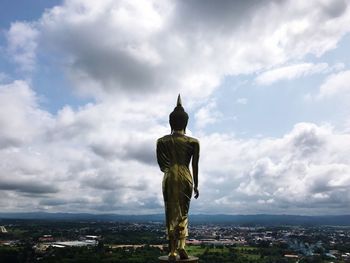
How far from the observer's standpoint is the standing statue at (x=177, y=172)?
8.43m

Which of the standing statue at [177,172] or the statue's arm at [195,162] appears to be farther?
the statue's arm at [195,162]

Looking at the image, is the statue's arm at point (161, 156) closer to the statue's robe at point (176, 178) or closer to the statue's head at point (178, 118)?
the statue's robe at point (176, 178)

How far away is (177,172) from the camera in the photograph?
8625 mm

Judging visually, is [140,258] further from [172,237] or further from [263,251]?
[172,237]

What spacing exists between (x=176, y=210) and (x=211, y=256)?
234 feet

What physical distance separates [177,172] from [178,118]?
3.16 feet

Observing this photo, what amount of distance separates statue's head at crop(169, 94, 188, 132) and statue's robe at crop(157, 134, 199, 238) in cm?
19

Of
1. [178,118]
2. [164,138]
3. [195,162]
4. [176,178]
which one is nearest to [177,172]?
[176,178]

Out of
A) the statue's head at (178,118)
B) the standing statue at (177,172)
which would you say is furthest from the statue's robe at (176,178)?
the statue's head at (178,118)

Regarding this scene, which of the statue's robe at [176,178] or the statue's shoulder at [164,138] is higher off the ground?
the statue's shoulder at [164,138]

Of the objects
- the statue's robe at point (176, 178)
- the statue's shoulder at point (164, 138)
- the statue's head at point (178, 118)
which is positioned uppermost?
the statue's head at point (178, 118)

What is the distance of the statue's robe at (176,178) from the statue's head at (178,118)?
7.6 inches

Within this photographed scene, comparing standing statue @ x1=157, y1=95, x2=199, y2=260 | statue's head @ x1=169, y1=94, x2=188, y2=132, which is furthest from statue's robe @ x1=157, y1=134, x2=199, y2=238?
statue's head @ x1=169, y1=94, x2=188, y2=132

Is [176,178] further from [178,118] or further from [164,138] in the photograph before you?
[178,118]
